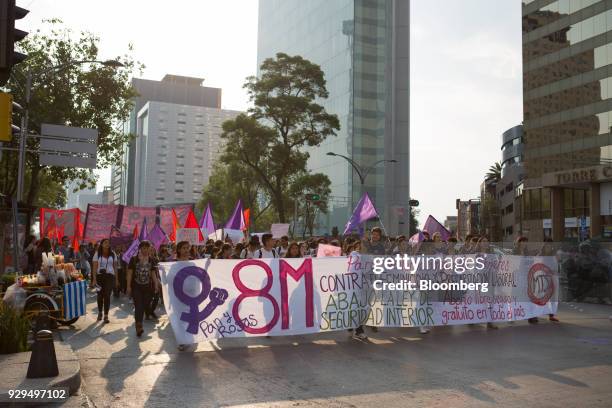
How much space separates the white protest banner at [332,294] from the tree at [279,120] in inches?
1128

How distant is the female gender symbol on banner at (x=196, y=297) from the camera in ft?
Answer: 31.1

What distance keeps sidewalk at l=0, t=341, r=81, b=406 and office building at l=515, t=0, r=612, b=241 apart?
144 feet

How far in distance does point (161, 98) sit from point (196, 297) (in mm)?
173142

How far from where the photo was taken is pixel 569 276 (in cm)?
1777

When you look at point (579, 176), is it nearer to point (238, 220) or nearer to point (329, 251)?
point (238, 220)

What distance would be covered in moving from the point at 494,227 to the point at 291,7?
162ft

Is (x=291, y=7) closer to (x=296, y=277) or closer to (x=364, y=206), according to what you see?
(x=364, y=206)

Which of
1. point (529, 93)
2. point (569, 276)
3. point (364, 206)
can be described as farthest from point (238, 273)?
point (529, 93)

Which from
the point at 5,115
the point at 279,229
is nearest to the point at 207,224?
the point at 279,229

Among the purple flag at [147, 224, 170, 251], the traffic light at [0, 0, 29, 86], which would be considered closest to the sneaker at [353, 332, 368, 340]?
the traffic light at [0, 0, 29, 86]

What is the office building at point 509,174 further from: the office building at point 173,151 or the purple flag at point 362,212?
the office building at point 173,151

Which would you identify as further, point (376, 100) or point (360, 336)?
point (376, 100)

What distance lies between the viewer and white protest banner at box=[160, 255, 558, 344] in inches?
381

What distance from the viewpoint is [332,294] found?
34.6 feet
